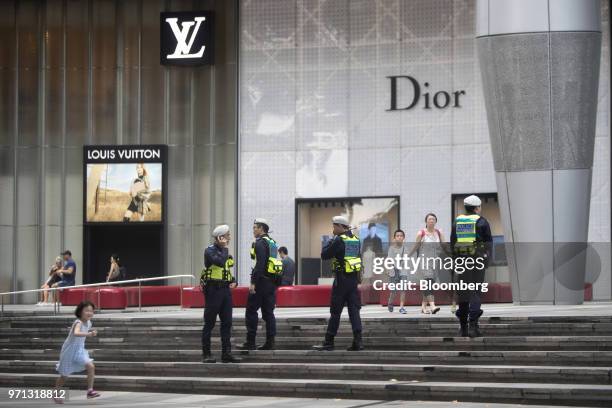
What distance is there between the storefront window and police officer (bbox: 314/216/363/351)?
14795mm

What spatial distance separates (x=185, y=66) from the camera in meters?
34.8

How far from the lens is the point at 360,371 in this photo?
51.2 ft

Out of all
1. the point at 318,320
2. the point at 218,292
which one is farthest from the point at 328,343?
the point at 318,320

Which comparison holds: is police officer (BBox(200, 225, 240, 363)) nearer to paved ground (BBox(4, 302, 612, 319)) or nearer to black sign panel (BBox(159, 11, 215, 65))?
paved ground (BBox(4, 302, 612, 319))

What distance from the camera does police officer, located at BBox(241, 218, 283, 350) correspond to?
17031mm

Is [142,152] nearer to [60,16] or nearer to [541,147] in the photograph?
[60,16]

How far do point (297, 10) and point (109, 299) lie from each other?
36.8ft

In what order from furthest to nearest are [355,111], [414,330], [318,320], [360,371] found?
1. [355,111]
2. [318,320]
3. [414,330]
4. [360,371]

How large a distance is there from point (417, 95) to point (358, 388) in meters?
18.3

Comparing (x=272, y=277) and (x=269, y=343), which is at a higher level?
(x=272, y=277)

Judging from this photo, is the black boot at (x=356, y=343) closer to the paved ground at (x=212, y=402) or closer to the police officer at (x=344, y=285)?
the police officer at (x=344, y=285)

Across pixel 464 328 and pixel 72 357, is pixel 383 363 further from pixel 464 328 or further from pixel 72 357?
pixel 72 357

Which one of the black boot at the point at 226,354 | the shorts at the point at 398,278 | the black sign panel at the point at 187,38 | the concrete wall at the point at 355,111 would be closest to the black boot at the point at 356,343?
the black boot at the point at 226,354

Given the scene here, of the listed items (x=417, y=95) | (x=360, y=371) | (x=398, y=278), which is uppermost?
(x=417, y=95)
